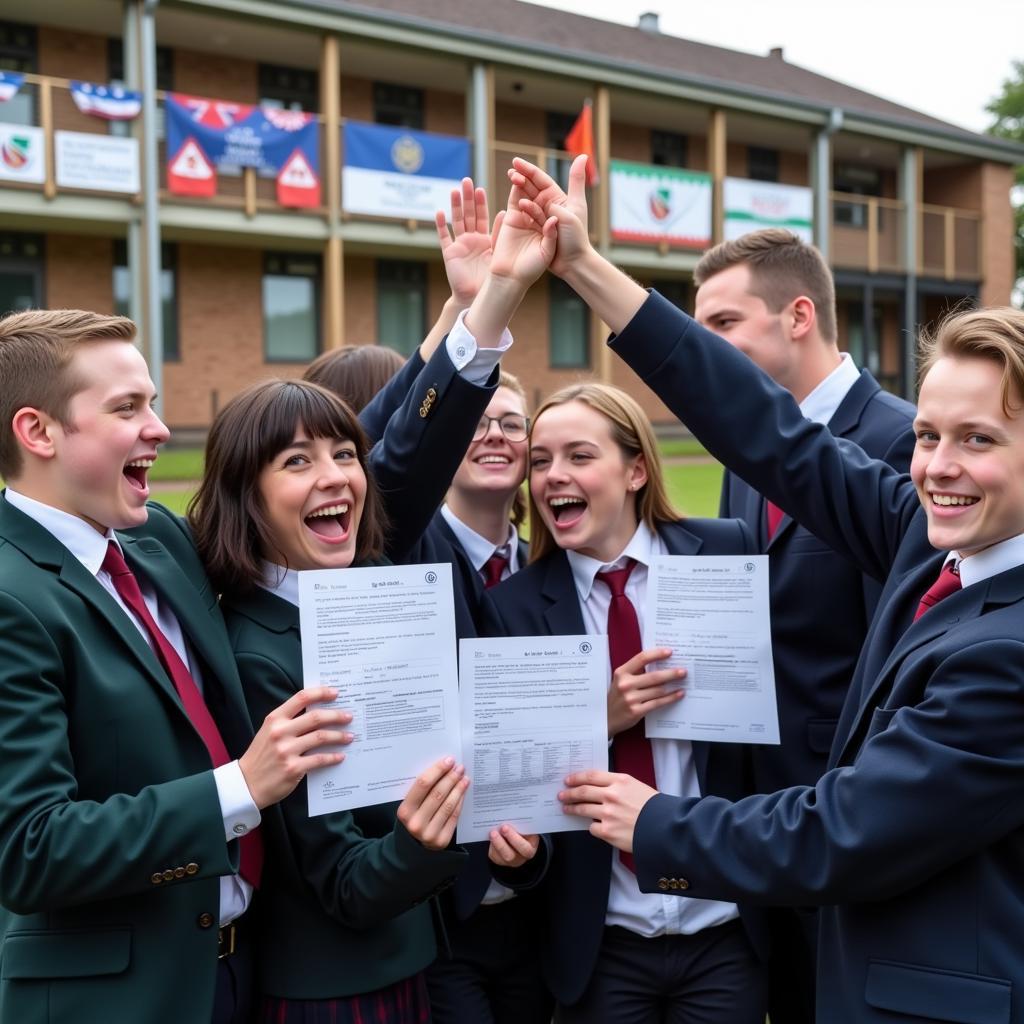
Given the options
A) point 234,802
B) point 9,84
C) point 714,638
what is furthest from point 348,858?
point 9,84

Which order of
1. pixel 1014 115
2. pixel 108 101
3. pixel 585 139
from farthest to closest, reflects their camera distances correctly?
pixel 1014 115
pixel 585 139
pixel 108 101

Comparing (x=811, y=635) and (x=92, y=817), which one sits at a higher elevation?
(x=811, y=635)

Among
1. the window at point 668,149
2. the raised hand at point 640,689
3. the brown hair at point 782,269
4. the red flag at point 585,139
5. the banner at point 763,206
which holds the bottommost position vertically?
the raised hand at point 640,689

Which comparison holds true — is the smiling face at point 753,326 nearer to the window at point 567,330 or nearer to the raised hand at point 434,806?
the raised hand at point 434,806

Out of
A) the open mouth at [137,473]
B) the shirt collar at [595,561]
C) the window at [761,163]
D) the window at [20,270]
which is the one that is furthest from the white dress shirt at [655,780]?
the window at [761,163]

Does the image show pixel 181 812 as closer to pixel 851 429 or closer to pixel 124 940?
pixel 124 940

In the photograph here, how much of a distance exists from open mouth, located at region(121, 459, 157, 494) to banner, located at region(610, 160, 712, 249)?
20842 millimetres

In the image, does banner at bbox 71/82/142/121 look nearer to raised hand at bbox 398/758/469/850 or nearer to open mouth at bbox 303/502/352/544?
open mouth at bbox 303/502/352/544

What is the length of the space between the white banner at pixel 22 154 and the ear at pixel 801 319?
613 inches

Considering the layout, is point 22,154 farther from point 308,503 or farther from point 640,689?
point 640,689

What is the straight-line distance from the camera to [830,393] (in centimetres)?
337

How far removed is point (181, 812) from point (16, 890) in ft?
0.93

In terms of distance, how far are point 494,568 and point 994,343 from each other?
71.5 inches

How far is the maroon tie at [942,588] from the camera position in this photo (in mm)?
1958
